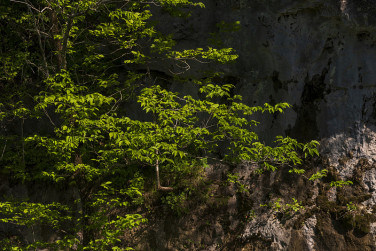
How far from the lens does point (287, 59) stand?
8562 mm

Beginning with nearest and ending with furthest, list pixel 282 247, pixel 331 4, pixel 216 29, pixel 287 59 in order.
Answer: pixel 282 247
pixel 331 4
pixel 287 59
pixel 216 29

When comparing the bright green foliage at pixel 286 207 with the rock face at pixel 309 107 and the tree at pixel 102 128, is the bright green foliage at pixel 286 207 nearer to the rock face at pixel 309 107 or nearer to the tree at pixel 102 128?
the rock face at pixel 309 107

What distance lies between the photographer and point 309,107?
8.33 meters

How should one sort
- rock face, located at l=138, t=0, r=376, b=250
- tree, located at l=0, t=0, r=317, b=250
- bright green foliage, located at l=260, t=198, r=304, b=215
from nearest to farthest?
tree, located at l=0, t=0, r=317, b=250 < rock face, located at l=138, t=0, r=376, b=250 < bright green foliage, located at l=260, t=198, r=304, b=215

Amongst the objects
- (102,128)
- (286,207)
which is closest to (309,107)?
(286,207)

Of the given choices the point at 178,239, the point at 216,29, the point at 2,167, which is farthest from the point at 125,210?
the point at 216,29

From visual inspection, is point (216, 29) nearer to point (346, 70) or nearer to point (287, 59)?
point (287, 59)

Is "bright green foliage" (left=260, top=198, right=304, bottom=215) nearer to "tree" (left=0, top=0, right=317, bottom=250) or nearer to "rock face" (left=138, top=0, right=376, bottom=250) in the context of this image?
"rock face" (left=138, top=0, right=376, bottom=250)

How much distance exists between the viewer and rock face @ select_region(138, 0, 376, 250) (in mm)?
7238

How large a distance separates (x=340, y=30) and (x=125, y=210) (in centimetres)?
631

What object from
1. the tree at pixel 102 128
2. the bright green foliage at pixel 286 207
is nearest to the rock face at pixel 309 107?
the bright green foliage at pixel 286 207

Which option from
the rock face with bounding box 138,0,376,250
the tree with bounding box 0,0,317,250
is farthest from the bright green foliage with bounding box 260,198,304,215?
the tree with bounding box 0,0,317,250

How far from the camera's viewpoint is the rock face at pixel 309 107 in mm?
7238

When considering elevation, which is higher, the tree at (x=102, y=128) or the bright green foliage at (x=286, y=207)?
the tree at (x=102, y=128)
